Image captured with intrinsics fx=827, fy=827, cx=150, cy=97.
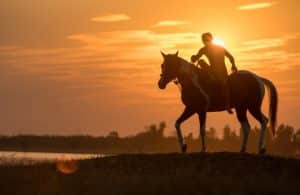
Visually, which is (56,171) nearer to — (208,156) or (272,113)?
(208,156)

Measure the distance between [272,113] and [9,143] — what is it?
247 feet

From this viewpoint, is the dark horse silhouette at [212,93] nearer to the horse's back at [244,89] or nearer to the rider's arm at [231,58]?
the horse's back at [244,89]

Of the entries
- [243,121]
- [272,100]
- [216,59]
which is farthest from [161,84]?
[272,100]

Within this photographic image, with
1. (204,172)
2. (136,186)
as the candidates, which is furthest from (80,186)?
(204,172)

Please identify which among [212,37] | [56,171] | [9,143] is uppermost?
[212,37]

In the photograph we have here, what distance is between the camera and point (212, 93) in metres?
27.4

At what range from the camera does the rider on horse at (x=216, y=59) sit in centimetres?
2719

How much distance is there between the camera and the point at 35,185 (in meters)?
22.9

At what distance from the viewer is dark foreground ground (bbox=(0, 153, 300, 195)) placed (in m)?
20.9

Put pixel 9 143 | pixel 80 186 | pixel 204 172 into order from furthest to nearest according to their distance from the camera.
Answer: pixel 9 143, pixel 204 172, pixel 80 186

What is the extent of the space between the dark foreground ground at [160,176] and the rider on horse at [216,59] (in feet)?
8.37

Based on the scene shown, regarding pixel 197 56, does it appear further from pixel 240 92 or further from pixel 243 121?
pixel 243 121

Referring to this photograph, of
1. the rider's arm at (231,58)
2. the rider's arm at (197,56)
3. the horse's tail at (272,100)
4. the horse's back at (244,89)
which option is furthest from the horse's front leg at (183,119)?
the horse's tail at (272,100)

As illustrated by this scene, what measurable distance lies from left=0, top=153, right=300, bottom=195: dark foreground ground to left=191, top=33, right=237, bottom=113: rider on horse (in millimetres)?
2552
